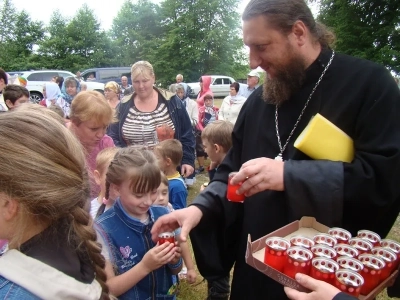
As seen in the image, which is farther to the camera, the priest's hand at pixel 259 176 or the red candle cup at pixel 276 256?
the priest's hand at pixel 259 176

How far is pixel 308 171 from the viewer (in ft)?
5.16

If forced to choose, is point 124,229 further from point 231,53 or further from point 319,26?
point 231,53

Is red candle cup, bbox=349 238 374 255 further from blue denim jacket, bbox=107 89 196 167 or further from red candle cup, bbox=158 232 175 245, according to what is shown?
blue denim jacket, bbox=107 89 196 167

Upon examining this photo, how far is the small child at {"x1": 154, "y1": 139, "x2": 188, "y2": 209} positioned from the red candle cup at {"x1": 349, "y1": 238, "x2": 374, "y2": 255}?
2208 millimetres

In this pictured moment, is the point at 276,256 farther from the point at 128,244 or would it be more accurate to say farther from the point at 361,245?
the point at 128,244

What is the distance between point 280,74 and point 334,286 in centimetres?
109

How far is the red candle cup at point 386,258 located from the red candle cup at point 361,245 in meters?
0.02

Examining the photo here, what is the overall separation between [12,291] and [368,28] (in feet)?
70.1

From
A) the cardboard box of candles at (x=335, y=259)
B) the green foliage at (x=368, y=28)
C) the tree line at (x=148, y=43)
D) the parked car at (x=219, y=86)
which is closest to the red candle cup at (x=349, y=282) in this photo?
the cardboard box of candles at (x=335, y=259)

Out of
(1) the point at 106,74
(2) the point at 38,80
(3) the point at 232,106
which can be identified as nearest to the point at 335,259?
(3) the point at 232,106

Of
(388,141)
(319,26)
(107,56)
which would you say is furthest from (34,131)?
(107,56)

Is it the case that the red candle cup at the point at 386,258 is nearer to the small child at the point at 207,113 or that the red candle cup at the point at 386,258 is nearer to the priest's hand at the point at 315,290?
the priest's hand at the point at 315,290

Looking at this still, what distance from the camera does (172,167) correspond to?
3.75 meters

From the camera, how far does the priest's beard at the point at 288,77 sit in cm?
189
